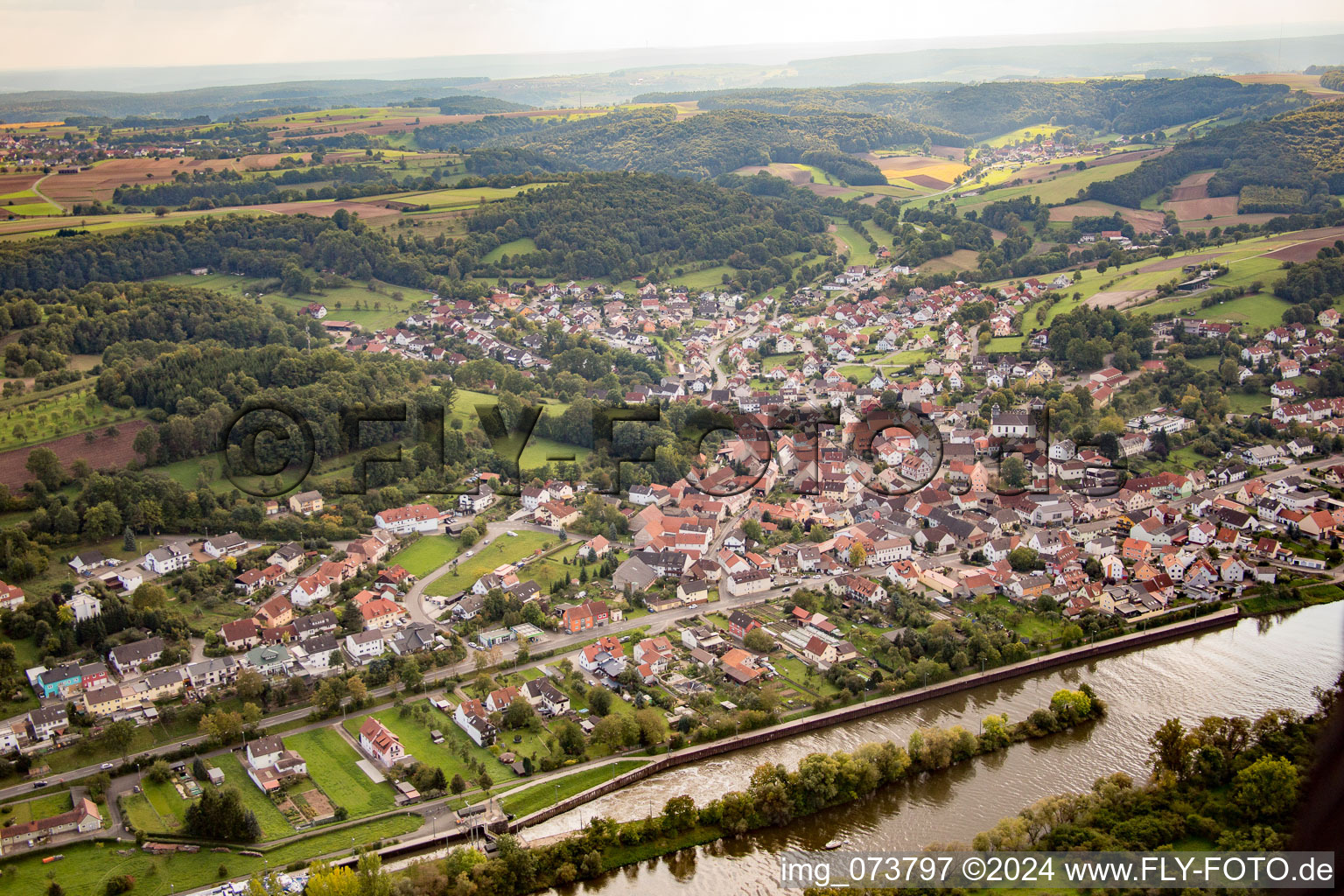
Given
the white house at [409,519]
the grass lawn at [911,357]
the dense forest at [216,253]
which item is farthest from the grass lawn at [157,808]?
the grass lawn at [911,357]

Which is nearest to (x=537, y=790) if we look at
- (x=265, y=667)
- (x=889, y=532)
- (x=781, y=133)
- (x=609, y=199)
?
(x=265, y=667)

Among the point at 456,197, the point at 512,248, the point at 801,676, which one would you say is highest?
the point at 456,197

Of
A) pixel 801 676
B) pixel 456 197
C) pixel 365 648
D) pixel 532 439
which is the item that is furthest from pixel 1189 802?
pixel 456 197

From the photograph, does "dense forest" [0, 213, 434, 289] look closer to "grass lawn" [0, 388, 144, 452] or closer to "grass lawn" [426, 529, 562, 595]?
"grass lawn" [0, 388, 144, 452]

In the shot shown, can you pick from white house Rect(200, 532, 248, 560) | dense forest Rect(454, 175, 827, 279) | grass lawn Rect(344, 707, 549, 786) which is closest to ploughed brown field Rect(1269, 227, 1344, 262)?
dense forest Rect(454, 175, 827, 279)

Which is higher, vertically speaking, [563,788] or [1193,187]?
[1193,187]

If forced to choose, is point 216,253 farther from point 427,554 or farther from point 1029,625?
point 1029,625

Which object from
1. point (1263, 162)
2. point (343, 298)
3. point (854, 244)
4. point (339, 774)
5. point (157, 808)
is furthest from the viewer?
point (854, 244)
